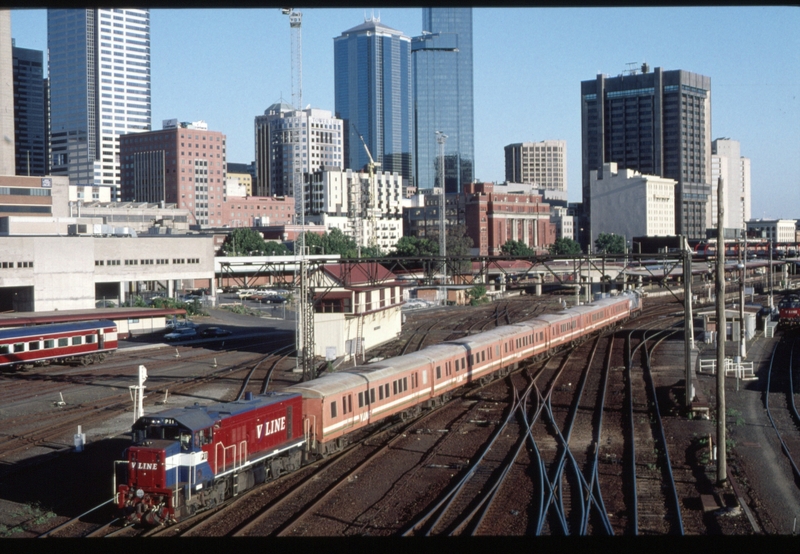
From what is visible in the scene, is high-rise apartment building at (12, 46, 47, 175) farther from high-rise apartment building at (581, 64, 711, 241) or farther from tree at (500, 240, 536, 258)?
high-rise apartment building at (581, 64, 711, 241)

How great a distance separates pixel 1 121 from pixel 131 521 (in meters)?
115

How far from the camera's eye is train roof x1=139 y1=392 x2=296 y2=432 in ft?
47.3

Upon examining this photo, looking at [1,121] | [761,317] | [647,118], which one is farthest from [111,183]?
[761,317]

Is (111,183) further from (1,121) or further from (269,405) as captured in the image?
(269,405)

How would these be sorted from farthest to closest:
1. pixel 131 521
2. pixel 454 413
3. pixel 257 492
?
pixel 454 413, pixel 257 492, pixel 131 521

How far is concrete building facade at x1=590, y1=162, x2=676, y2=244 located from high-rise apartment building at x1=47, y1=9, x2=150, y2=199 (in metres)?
105

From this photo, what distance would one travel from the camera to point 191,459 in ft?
46.6

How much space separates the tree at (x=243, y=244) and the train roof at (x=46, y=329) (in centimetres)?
6447

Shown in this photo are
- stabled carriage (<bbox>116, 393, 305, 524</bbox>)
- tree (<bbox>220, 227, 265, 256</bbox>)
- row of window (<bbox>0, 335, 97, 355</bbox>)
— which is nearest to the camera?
stabled carriage (<bbox>116, 393, 305, 524</bbox>)

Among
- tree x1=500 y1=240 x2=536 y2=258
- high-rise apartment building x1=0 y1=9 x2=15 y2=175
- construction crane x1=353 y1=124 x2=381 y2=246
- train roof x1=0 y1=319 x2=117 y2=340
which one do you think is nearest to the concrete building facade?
tree x1=500 y1=240 x2=536 y2=258

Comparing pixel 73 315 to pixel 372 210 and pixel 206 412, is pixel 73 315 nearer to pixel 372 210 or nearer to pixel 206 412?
pixel 206 412

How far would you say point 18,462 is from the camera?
19828 mm

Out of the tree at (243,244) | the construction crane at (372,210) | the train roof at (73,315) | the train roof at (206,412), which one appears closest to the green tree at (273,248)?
the tree at (243,244)

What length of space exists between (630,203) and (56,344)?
136 metres
